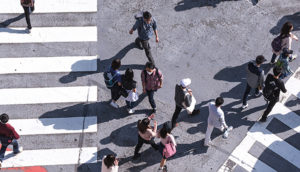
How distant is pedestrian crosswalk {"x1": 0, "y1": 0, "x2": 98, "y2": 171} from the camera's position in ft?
37.7

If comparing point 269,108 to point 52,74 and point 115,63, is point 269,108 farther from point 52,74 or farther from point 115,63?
point 52,74

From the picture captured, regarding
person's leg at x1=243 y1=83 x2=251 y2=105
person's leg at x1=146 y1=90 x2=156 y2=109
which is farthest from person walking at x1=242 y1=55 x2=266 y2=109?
person's leg at x1=146 y1=90 x2=156 y2=109

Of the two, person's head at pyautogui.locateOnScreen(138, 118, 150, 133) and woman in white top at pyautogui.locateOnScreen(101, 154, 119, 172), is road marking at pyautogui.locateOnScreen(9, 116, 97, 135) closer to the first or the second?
person's head at pyautogui.locateOnScreen(138, 118, 150, 133)

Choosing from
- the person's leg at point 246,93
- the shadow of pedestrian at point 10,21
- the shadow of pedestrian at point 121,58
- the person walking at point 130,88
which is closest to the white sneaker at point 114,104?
the person walking at point 130,88

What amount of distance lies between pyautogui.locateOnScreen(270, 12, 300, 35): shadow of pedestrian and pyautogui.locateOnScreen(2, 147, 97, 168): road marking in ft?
24.6

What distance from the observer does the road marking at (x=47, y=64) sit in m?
13.1

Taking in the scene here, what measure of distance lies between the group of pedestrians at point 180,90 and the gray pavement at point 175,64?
1.16ft

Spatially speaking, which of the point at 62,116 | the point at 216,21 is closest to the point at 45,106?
the point at 62,116

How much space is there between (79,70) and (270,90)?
5863 mm

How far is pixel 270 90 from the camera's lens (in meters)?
11.2

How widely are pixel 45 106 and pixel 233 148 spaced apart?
18.4 ft

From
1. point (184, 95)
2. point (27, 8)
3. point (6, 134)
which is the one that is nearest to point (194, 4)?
point (184, 95)

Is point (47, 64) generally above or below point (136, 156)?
above

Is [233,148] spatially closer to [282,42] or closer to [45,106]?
[282,42]
